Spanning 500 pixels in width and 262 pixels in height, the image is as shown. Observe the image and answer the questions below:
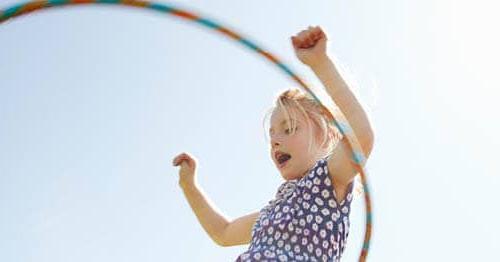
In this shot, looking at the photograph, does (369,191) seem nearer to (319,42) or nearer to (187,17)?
(319,42)

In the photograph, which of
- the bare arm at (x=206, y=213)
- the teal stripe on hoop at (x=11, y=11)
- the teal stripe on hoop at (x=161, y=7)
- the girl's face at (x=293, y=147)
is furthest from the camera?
the bare arm at (x=206, y=213)

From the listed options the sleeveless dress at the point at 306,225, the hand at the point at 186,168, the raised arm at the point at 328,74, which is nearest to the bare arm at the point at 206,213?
the hand at the point at 186,168

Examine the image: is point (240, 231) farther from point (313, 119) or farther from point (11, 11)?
point (11, 11)

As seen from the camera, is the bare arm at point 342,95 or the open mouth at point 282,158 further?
the open mouth at point 282,158

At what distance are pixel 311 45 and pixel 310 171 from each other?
587 mm

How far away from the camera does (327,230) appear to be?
4.12m

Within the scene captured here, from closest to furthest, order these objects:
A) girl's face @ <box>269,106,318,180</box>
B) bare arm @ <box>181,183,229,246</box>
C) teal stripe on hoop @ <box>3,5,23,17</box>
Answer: teal stripe on hoop @ <box>3,5,23,17</box> → girl's face @ <box>269,106,318,180</box> → bare arm @ <box>181,183,229,246</box>

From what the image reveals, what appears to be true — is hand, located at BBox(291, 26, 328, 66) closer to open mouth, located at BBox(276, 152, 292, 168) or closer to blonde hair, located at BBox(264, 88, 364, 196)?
blonde hair, located at BBox(264, 88, 364, 196)

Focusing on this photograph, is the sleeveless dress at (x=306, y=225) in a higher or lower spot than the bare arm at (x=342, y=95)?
lower

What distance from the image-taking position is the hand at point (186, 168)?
16.9 ft

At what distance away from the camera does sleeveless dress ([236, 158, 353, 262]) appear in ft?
13.3

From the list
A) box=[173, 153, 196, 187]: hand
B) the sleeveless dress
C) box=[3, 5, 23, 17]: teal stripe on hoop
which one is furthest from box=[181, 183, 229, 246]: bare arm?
box=[3, 5, 23, 17]: teal stripe on hoop

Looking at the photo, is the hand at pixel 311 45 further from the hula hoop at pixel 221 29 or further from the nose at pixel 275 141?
the nose at pixel 275 141

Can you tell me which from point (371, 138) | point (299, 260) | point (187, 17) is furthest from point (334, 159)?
point (187, 17)
